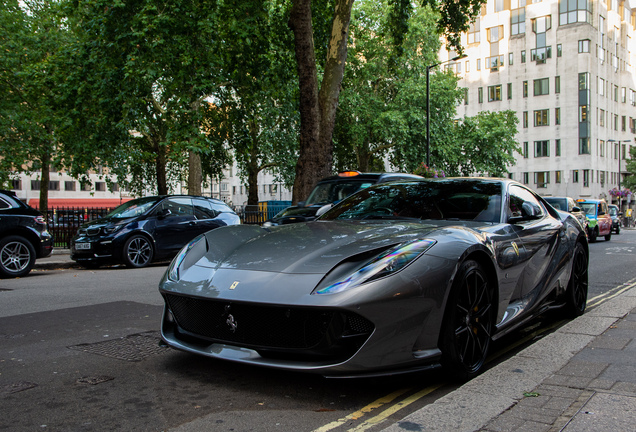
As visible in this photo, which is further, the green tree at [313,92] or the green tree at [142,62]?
the green tree at [142,62]

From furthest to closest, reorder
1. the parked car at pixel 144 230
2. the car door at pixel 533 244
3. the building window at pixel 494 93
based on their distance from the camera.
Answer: the building window at pixel 494 93
the parked car at pixel 144 230
the car door at pixel 533 244

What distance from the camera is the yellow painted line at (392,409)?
2.93 metres

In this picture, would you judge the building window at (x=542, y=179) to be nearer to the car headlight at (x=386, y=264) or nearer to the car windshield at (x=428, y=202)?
the car windshield at (x=428, y=202)

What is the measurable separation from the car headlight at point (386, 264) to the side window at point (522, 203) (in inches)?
58.6

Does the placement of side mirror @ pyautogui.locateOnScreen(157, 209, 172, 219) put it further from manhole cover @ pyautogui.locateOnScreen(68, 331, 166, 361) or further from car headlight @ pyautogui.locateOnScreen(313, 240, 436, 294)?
Answer: car headlight @ pyautogui.locateOnScreen(313, 240, 436, 294)

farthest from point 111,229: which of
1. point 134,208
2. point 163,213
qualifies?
point 163,213

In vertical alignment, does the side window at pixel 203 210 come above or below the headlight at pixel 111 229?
above

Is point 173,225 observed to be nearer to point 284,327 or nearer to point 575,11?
point 284,327

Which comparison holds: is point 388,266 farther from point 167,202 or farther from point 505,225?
point 167,202

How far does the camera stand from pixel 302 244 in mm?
3822

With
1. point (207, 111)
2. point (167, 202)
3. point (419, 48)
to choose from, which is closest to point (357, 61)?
point (419, 48)

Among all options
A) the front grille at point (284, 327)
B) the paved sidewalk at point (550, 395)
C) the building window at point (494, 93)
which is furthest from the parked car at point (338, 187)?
the building window at point (494, 93)

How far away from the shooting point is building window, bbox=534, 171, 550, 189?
6250 centimetres

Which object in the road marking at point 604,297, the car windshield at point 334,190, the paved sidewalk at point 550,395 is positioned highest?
the car windshield at point 334,190
